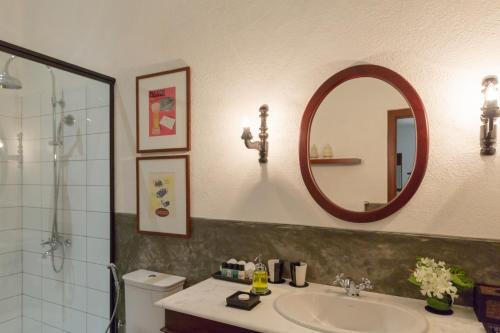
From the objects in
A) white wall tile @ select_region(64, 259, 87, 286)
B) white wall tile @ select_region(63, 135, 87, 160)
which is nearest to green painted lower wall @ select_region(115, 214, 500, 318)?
white wall tile @ select_region(64, 259, 87, 286)

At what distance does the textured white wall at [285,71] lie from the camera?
4.44 feet

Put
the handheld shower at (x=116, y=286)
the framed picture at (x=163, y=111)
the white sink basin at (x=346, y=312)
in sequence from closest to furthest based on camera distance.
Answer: the white sink basin at (x=346, y=312), the framed picture at (x=163, y=111), the handheld shower at (x=116, y=286)

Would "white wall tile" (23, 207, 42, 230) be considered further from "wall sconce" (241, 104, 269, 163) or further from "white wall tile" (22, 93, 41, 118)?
"wall sconce" (241, 104, 269, 163)

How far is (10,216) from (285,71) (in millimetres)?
2191

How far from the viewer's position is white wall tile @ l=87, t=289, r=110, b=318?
2316mm

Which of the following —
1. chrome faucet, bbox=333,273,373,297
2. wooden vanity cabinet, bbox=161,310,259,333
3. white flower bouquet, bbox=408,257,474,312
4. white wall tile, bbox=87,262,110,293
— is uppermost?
white flower bouquet, bbox=408,257,474,312

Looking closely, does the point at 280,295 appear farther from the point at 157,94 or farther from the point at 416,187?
the point at 157,94

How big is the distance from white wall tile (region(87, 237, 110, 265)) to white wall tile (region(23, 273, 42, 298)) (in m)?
0.48

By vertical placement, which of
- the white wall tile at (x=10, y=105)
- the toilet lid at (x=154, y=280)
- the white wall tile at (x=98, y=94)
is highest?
the white wall tile at (x=98, y=94)

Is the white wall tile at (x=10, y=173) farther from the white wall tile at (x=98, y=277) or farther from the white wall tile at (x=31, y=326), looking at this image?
the white wall tile at (x=31, y=326)

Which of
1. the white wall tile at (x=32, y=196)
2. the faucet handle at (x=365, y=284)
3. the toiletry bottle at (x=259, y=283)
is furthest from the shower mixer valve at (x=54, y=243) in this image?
the faucet handle at (x=365, y=284)

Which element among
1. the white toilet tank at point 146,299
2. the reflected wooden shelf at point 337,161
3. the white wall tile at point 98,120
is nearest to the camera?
the reflected wooden shelf at point 337,161

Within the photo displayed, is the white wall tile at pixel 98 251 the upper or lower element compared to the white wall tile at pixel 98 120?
lower

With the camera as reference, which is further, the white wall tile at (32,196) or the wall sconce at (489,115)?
the white wall tile at (32,196)
